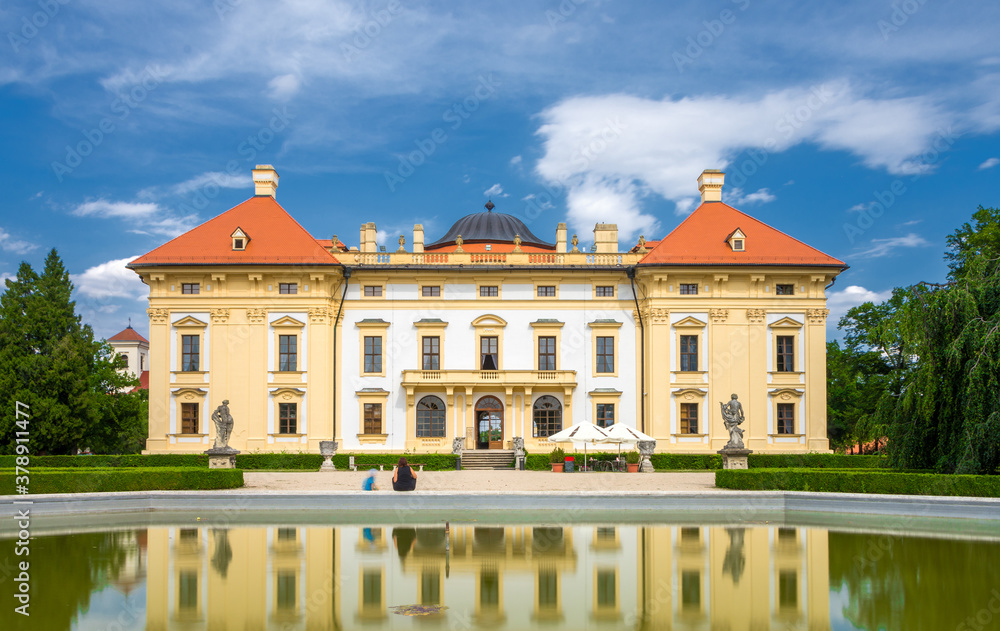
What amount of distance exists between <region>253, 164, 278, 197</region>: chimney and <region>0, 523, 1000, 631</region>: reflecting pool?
84.9 ft

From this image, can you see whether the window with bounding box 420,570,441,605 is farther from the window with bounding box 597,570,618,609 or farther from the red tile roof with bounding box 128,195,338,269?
the red tile roof with bounding box 128,195,338,269

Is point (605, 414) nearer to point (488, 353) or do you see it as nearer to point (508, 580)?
point (488, 353)

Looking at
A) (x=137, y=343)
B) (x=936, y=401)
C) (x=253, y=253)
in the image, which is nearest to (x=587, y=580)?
(x=936, y=401)

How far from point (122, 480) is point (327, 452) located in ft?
33.9

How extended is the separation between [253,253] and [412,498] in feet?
66.1

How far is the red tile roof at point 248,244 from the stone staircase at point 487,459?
1066 centimetres

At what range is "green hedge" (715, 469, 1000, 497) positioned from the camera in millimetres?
21359

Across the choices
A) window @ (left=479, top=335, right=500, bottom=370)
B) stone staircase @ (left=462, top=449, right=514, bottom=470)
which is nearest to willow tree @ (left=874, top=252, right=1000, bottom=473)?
stone staircase @ (left=462, top=449, right=514, bottom=470)

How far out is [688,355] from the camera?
37281 millimetres

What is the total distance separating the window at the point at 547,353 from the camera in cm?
3794

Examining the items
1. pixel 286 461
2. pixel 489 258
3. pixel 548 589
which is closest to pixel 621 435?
pixel 489 258

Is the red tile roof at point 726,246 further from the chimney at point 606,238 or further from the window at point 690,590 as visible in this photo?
the window at point 690,590

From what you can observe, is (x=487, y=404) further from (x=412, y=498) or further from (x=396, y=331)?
(x=412, y=498)

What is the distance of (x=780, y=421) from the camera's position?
3697 cm
